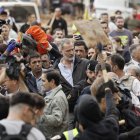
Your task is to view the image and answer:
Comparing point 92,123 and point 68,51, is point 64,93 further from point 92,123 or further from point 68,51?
point 92,123

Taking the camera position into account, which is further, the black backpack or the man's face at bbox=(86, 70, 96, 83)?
the man's face at bbox=(86, 70, 96, 83)

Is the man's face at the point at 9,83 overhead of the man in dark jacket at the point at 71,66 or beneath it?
overhead

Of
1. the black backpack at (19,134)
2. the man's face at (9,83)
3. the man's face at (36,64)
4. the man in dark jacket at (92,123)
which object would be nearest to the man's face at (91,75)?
the man's face at (36,64)

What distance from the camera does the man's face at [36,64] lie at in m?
11.6

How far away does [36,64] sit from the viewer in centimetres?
1170

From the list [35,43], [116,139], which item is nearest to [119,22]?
[35,43]

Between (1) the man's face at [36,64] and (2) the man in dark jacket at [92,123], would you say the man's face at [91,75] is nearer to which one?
(1) the man's face at [36,64]

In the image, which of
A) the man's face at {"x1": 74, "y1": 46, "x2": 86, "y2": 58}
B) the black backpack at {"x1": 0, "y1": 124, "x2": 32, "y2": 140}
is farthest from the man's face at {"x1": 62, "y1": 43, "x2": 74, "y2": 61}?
the black backpack at {"x1": 0, "y1": 124, "x2": 32, "y2": 140}

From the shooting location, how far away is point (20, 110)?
7.55 metres

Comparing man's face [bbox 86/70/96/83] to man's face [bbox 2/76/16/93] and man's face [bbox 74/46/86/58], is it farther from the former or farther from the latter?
man's face [bbox 74/46/86/58]

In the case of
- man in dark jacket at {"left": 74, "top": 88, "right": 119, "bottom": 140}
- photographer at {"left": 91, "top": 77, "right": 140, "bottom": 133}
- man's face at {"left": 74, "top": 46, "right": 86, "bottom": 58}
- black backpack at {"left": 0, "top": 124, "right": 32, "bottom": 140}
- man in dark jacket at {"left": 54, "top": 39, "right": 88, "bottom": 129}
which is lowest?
man's face at {"left": 74, "top": 46, "right": 86, "bottom": 58}

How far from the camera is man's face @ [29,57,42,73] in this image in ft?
38.2

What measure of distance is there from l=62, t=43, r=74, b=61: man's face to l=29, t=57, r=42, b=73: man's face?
1.70 feet

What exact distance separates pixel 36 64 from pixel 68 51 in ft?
1.96
